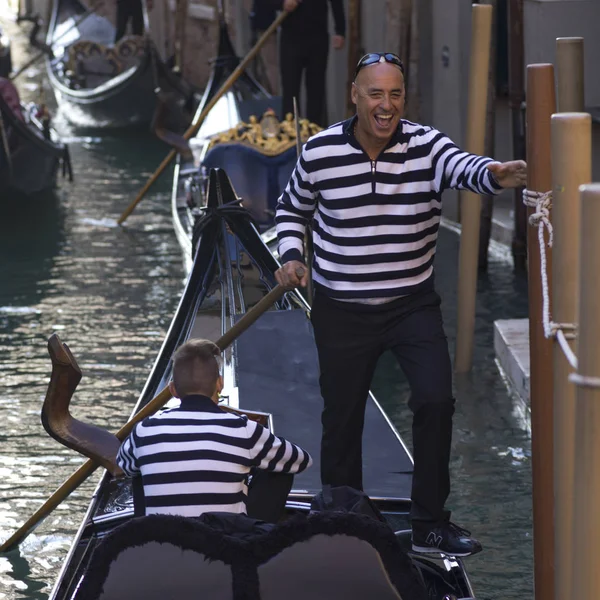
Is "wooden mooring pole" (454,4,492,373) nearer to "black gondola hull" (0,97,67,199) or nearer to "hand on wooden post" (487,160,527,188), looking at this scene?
"hand on wooden post" (487,160,527,188)

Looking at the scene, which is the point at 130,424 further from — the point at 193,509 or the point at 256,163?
the point at 256,163

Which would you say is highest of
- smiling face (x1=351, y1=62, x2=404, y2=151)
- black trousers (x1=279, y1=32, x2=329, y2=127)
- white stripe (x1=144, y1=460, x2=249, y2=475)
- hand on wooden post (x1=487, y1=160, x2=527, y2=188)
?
black trousers (x1=279, y1=32, x2=329, y2=127)

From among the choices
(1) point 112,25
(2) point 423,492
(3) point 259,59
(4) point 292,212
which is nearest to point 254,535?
(2) point 423,492

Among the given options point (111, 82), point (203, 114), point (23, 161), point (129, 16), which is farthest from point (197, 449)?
point (129, 16)

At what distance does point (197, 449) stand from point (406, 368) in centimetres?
48

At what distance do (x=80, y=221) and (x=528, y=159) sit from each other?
225 inches

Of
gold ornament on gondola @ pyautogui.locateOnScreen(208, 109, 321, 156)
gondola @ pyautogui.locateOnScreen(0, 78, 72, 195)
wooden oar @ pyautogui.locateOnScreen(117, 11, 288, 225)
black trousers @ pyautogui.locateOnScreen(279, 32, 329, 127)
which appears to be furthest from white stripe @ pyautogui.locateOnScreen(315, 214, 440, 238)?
gondola @ pyautogui.locateOnScreen(0, 78, 72, 195)

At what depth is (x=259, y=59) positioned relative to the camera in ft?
32.8

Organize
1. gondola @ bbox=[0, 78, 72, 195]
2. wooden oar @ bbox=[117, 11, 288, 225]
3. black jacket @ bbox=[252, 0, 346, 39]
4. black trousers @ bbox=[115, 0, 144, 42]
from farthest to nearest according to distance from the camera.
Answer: black trousers @ bbox=[115, 0, 144, 42] → gondola @ bbox=[0, 78, 72, 195] → wooden oar @ bbox=[117, 11, 288, 225] → black jacket @ bbox=[252, 0, 346, 39]

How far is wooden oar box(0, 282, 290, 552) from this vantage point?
2.72 meters

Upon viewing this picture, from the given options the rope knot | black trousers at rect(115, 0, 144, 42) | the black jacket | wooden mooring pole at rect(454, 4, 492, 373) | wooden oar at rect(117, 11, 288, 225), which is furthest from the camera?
black trousers at rect(115, 0, 144, 42)

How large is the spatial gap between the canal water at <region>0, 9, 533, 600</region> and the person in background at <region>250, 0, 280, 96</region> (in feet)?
3.78

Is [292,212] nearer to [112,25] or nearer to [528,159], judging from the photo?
[528,159]

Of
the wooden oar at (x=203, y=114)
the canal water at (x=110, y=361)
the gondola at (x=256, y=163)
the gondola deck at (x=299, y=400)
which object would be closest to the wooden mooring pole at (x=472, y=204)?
the canal water at (x=110, y=361)
